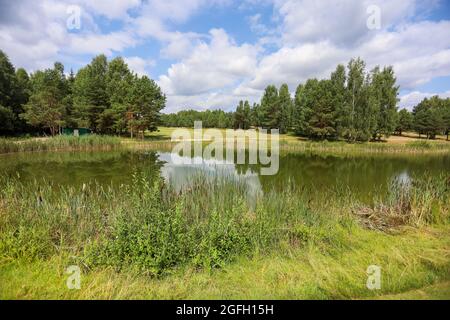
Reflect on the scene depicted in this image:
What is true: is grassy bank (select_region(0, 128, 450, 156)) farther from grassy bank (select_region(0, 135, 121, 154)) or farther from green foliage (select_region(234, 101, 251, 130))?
green foliage (select_region(234, 101, 251, 130))

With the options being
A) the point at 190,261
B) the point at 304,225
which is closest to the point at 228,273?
the point at 190,261

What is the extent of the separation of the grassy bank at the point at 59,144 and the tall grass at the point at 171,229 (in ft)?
76.3

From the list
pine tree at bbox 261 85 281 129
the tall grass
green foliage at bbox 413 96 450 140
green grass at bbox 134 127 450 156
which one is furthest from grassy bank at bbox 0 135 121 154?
green foliage at bbox 413 96 450 140

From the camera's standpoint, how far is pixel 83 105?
1489 inches

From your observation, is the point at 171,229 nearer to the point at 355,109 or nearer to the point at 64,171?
the point at 64,171

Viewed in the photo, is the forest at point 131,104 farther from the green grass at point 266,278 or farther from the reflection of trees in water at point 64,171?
the green grass at point 266,278

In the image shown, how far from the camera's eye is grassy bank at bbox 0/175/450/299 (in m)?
3.86

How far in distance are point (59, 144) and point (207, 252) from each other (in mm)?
28753

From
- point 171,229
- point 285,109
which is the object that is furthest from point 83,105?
point 171,229

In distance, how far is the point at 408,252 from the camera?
510cm

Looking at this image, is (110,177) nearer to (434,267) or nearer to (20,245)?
(20,245)
